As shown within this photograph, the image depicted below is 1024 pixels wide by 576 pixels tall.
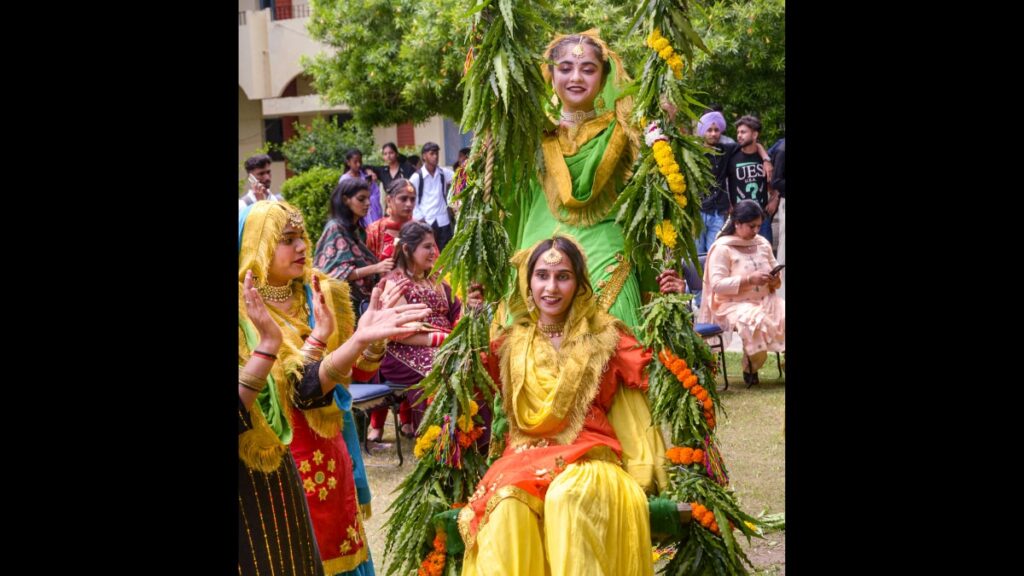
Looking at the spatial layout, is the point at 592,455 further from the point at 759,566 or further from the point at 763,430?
the point at 763,430

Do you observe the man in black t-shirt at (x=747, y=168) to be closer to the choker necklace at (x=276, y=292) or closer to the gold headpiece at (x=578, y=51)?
the gold headpiece at (x=578, y=51)

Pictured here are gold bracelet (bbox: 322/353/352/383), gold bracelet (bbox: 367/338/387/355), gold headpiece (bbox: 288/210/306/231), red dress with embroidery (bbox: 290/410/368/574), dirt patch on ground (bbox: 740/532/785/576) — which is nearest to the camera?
gold bracelet (bbox: 322/353/352/383)

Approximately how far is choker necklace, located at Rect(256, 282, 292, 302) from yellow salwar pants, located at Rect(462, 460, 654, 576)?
1.09 m

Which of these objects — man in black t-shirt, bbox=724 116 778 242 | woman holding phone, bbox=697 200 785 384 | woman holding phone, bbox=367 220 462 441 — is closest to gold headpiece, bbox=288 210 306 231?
woman holding phone, bbox=367 220 462 441

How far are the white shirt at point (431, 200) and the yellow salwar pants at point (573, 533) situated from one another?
8.29 m

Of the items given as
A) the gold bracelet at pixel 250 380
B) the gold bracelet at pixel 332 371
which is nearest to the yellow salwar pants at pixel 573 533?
the gold bracelet at pixel 332 371

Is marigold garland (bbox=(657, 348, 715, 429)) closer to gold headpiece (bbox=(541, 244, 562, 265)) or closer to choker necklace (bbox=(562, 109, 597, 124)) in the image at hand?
gold headpiece (bbox=(541, 244, 562, 265))

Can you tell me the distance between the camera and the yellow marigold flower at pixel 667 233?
4656 millimetres

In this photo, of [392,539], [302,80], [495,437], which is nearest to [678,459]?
[495,437]

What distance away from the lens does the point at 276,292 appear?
13.6 feet

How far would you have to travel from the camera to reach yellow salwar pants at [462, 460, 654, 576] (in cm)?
401

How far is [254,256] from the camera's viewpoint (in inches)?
157

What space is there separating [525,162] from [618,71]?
80cm

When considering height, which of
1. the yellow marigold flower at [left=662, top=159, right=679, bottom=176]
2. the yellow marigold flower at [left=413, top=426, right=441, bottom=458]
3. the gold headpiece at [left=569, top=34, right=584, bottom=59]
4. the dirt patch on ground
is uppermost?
the gold headpiece at [left=569, top=34, right=584, bottom=59]
